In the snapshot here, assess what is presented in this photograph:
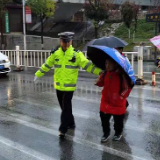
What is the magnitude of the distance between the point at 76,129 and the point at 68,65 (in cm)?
130

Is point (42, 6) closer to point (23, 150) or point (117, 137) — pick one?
point (117, 137)

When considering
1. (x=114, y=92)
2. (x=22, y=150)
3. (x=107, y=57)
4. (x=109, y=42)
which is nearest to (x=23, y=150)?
(x=22, y=150)

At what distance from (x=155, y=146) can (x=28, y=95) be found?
16.2 feet

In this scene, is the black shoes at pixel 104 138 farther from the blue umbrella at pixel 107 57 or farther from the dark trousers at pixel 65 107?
the blue umbrella at pixel 107 57

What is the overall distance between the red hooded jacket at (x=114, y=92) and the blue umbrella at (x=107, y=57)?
0.17 m

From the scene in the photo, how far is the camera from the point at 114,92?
461cm

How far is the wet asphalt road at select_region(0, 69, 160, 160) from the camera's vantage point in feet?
14.7

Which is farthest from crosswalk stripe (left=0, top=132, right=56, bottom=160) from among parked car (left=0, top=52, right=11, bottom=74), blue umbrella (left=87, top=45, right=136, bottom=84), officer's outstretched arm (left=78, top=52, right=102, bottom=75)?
parked car (left=0, top=52, right=11, bottom=74)

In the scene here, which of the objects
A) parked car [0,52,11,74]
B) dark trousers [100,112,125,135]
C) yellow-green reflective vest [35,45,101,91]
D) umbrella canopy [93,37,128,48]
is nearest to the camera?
dark trousers [100,112,125,135]

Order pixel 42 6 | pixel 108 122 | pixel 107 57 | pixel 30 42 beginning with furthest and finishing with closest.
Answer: pixel 30 42
pixel 42 6
pixel 108 122
pixel 107 57

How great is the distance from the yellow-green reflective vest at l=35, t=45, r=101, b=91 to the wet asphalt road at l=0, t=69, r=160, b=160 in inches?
36.8

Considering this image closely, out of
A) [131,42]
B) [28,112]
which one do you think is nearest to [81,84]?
[28,112]

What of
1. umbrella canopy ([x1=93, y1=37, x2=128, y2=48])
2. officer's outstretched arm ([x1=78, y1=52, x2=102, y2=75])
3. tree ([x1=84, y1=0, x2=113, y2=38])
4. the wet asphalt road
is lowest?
the wet asphalt road

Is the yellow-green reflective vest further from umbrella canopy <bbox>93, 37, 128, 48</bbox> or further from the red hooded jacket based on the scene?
umbrella canopy <bbox>93, 37, 128, 48</bbox>
